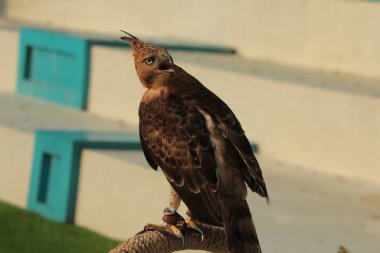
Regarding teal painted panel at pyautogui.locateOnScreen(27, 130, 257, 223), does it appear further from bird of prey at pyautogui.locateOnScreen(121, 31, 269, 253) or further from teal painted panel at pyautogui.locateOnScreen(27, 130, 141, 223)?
bird of prey at pyautogui.locateOnScreen(121, 31, 269, 253)

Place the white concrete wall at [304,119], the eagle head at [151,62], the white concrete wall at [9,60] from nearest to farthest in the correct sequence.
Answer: the eagle head at [151,62] → the white concrete wall at [304,119] → the white concrete wall at [9,60]

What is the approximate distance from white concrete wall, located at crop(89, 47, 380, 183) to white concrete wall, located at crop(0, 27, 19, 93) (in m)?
2.50

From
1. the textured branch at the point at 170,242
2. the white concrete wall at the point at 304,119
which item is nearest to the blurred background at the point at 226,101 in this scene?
the white concrete wall at the point at 304,119

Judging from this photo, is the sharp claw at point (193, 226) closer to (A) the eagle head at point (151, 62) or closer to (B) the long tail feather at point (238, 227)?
(B) the long tail feather at point (238, 227)

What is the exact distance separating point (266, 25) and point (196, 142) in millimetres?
7599

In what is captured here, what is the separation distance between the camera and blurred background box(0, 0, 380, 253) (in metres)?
8.39

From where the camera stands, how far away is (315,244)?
7086 millimetres

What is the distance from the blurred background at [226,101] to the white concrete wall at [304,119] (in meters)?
0.01

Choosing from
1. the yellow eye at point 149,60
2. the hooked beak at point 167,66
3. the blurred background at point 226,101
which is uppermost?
the yellow eye at point 149,60

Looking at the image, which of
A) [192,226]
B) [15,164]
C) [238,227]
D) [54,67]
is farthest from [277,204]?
[54,67]

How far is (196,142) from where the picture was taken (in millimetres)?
4422

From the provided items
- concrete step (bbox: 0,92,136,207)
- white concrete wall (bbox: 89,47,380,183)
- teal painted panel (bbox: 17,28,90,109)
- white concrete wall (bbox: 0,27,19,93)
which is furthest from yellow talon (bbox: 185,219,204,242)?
white concrete wall (bbox: 0,27,19,93)

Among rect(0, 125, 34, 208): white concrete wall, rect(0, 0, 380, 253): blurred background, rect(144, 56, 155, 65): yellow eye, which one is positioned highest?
rect(144, 56, 155, 65): yellow eye

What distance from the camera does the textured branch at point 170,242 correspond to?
4102 millimetres
